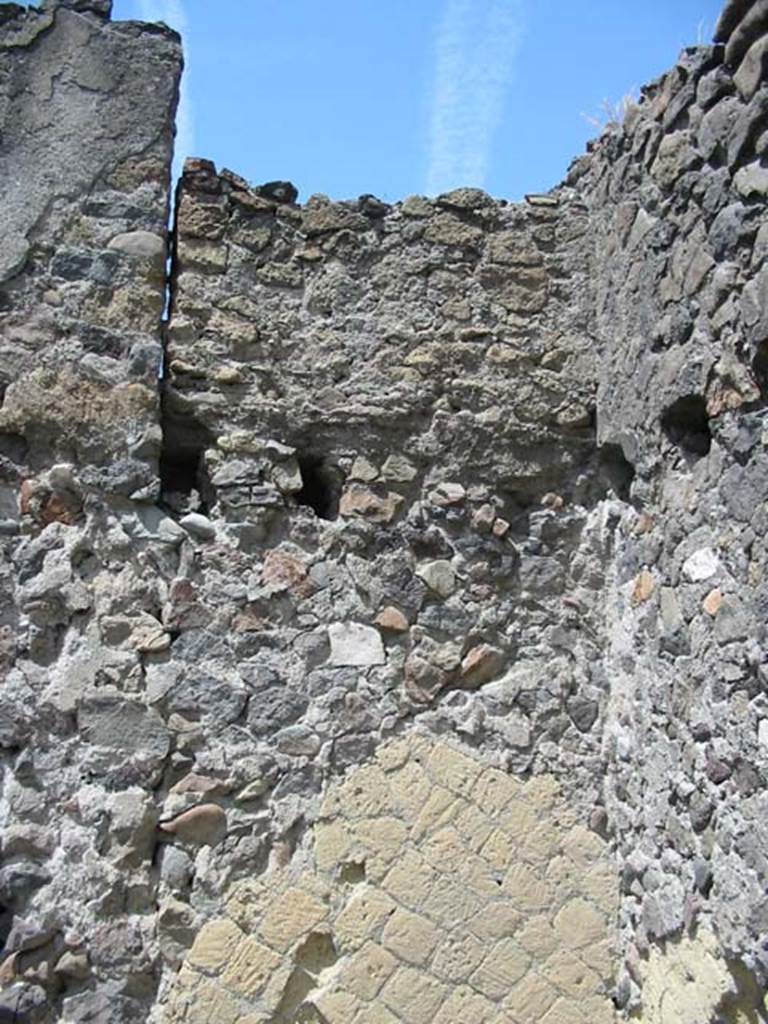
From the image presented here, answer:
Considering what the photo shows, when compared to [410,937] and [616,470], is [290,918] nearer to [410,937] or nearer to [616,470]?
[410,937]

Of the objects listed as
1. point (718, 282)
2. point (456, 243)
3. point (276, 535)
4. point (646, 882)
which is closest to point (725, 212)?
point (718, 282)

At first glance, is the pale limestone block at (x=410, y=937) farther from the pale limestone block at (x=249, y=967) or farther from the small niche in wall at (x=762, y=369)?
the small niche in wall at (x=762, y=369)

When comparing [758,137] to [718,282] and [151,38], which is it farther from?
[151,38]

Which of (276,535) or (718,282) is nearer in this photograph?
(718,282)

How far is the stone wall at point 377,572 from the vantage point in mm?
2920

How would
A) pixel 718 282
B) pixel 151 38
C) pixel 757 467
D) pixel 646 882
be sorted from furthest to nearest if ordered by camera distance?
pixel 151 38 → pixel 646 882 → pixel 718 282 → pixel 757 467

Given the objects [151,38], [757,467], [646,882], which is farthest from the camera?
[151,38]

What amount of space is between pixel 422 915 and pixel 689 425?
1538 millimetres

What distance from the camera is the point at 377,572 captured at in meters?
3.42

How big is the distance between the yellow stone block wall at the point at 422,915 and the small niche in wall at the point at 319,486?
29.9 inches

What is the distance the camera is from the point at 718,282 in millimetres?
2889

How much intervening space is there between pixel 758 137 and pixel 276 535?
1.71 m

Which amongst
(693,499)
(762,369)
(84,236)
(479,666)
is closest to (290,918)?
(479,666)

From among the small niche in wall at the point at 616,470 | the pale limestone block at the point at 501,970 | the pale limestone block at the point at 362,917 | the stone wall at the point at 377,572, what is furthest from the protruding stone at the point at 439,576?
the pale limestone block at the point at 501,970
